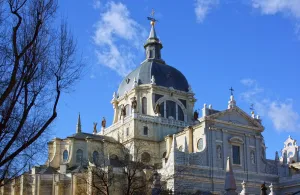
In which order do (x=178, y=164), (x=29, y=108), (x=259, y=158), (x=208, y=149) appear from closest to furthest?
(x=29, y=108)
(x=178, y=164)
(x=208, y=149)
(x=259, y=158)

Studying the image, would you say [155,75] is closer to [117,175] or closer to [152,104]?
[152,104]

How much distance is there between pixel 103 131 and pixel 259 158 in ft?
74.9

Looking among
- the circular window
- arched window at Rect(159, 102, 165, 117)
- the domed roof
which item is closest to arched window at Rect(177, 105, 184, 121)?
arched window at Rect(159, 102, 165, 117)

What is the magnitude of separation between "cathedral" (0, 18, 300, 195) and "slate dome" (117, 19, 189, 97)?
0.48 feet

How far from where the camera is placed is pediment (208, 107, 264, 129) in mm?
65000

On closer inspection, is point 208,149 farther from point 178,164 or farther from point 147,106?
point 147,106

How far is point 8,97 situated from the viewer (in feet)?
60.6

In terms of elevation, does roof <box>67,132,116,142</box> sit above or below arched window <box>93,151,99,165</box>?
above

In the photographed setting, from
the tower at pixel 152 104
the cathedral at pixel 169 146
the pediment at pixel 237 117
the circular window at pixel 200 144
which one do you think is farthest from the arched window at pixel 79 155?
the pediment at pixel 237 117

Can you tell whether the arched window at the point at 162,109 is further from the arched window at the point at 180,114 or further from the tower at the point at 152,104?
the arched window at the point at 180,114

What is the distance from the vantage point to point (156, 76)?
76.4 meters

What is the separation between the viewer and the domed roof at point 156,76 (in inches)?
3002

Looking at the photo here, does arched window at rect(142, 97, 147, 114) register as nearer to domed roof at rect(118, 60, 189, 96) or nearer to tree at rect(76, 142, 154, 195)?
domed roof at rect(118, 60, 189, 96)

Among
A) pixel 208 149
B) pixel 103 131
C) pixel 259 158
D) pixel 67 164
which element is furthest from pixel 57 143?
pixel 259 158
